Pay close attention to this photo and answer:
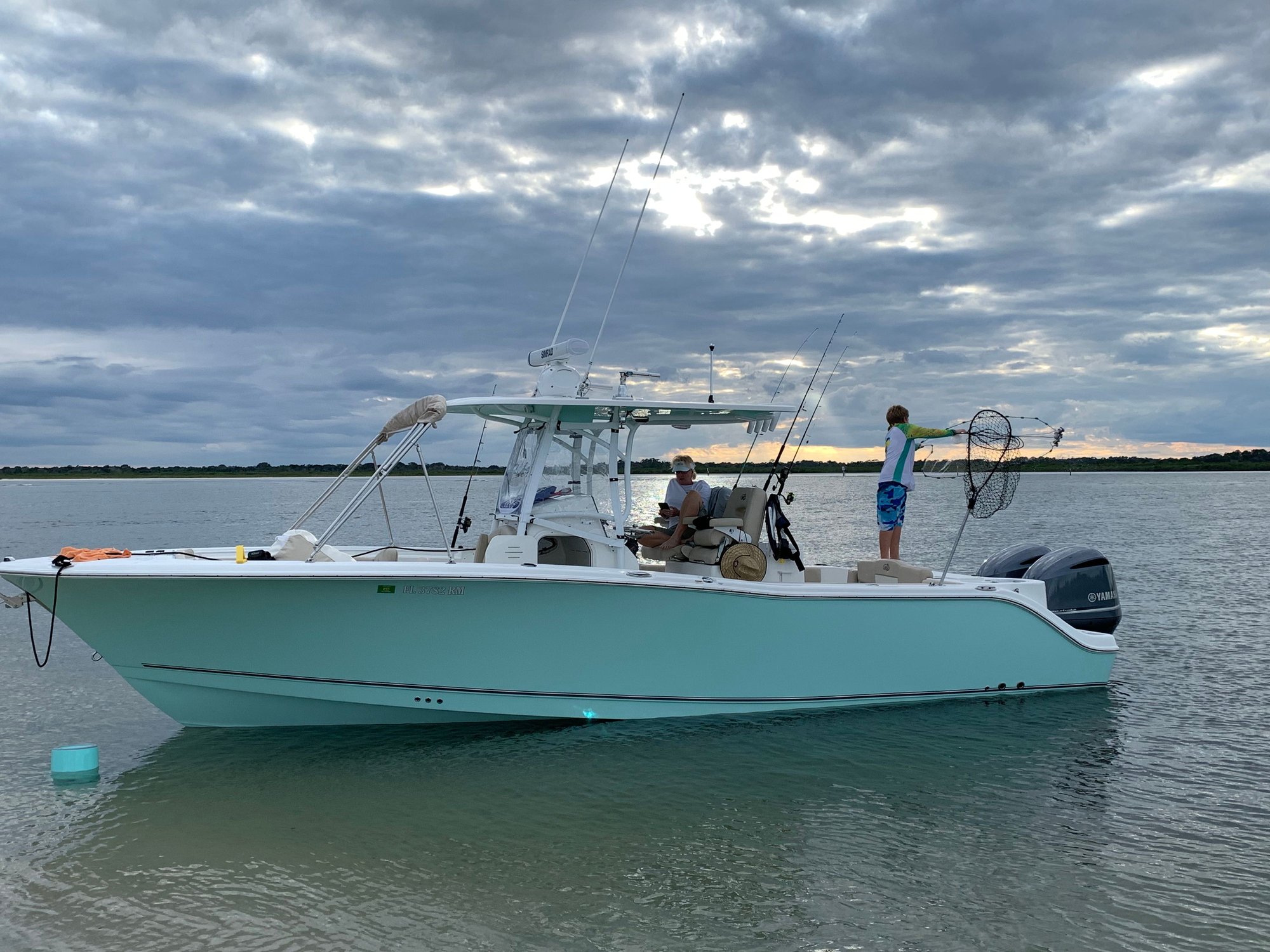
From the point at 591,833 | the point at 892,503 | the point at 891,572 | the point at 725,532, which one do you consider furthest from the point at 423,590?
the point at 892,503

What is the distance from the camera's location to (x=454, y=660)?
24.7ft

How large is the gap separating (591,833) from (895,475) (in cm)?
498

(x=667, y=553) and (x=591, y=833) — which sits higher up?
(x=667, y=553)

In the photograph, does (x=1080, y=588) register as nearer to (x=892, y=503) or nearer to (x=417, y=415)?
(x=892, y=503)

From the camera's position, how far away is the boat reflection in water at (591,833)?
5.06 m

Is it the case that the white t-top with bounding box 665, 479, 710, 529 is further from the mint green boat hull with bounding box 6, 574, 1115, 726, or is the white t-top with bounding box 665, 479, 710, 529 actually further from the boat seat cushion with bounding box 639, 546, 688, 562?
the mint green boat hull with bounding box 6, 574, 1115, 726

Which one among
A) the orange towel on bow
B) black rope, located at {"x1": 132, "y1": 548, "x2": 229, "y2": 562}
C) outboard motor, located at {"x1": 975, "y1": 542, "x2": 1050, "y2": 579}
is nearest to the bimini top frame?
black rope, located at {"x1": 132, "y1": 548, "x2": 229, "y2": 562}

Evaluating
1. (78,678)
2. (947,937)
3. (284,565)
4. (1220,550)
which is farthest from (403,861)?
(1220,550)

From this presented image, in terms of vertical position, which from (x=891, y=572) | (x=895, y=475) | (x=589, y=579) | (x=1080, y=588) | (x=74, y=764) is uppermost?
(x=895, y=475)

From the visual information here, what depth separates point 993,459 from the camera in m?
8.66

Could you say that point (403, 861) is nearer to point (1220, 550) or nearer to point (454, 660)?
point (454, 660)

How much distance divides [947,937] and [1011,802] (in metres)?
2.43

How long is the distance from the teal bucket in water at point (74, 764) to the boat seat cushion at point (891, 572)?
23.2 ft

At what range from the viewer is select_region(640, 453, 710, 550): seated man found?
877 centimetres
